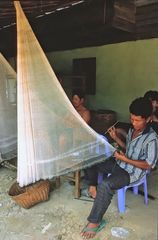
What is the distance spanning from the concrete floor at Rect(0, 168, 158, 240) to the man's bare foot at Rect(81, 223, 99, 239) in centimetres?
4

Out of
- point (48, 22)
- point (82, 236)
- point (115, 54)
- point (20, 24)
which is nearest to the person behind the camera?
point (20, 24)

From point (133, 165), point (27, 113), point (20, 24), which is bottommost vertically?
point (133, 165)

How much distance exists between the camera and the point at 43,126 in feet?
7.58

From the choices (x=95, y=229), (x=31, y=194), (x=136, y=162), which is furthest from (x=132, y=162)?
(x=31, y=194)

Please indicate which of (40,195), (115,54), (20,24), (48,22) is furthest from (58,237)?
(115,54)

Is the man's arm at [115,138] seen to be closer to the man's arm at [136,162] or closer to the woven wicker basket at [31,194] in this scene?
the man's arm at [136,162]

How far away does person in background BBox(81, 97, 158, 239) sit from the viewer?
95.1 inches

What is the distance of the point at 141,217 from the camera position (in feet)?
8.70

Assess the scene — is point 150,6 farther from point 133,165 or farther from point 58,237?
point 58,237

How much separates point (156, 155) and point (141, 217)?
0.63 m

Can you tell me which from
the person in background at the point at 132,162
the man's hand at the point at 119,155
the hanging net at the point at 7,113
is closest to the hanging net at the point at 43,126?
the man's hand at the point at 119,155

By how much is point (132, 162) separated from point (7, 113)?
5.31ft

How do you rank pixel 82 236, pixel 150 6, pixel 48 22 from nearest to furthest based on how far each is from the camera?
1. pixel 82 236
2. pixel 150 6
3. pixel 48 22

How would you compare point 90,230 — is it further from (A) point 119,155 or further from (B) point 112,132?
(B) point 112,132
